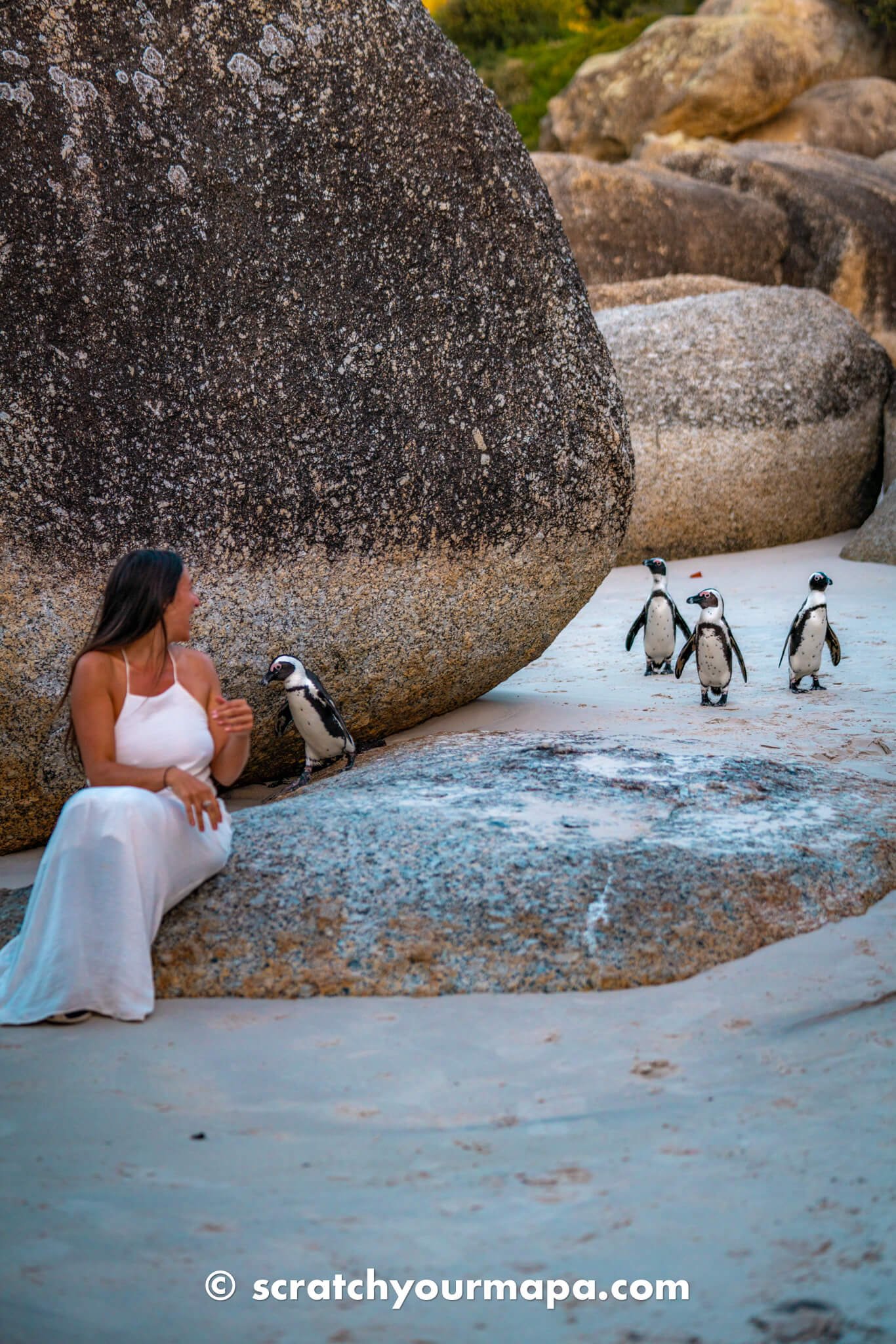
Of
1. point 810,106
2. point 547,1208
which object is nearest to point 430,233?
point 547,1208

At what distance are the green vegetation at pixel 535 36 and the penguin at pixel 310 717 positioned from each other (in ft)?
79.3

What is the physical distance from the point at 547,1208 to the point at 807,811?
178 centimetres

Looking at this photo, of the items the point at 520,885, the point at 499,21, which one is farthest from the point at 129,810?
the point at 499,21

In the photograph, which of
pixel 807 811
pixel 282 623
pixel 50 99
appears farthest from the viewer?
pixel 282 623

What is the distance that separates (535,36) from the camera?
102ft

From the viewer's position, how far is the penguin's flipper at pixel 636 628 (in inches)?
234

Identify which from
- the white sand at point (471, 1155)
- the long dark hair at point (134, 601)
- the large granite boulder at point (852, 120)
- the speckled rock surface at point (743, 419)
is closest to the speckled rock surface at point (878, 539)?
the speckled rock surface at point (743, 419)

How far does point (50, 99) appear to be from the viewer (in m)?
3.83

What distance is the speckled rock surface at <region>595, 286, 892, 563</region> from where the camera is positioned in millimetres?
9172

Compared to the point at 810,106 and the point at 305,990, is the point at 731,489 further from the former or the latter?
the point at 810,106

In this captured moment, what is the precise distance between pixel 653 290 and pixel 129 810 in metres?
9.76

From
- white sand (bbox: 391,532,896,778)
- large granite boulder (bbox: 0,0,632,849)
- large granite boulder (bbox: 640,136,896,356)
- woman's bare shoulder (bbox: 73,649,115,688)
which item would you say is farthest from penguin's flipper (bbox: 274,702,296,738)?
large granite boulder (bbox: 640,136,896,356)

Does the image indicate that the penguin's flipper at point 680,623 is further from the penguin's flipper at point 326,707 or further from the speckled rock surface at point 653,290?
the speckled rock surface at point 653,290

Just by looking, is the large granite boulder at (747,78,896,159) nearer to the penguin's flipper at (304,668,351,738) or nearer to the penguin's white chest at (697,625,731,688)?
the penguin's white chest at (697,625,731,688)
